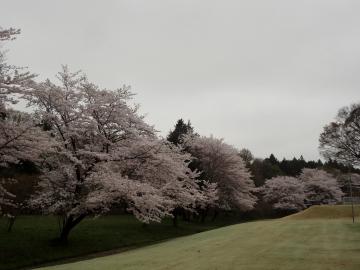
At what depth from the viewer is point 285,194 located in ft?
251

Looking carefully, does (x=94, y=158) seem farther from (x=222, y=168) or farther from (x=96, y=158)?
(x=222, y=168)

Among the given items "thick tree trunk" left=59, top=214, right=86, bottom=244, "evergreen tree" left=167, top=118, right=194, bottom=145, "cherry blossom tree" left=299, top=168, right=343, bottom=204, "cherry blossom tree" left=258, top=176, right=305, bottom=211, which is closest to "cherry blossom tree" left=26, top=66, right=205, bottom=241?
"thick tree trunk" left=59, top=214, right=86, bottom=244

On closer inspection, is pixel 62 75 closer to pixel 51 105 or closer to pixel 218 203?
pixel 51 105

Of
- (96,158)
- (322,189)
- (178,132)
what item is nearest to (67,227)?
(96,158)

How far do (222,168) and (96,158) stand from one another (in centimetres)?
3180

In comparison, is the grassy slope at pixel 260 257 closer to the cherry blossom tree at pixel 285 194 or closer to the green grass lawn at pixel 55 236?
the green grass lawn at pixel 55 236

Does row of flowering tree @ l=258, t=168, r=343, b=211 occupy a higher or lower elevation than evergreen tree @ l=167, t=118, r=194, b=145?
lower

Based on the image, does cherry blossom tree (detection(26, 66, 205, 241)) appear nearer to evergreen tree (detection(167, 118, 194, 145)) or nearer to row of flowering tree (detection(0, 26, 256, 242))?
row of flowering tree (detection(0, 26, 256, 242))

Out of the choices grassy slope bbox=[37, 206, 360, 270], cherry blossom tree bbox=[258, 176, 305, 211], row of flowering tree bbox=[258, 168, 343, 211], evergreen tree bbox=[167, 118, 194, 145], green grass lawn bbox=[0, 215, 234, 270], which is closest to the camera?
grassy slope bbox=[37, 206, 360, 270]

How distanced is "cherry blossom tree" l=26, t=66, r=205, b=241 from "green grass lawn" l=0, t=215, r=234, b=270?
1.60 meters

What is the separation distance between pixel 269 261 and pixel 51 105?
16962mm

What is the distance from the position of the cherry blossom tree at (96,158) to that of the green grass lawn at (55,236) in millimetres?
1599

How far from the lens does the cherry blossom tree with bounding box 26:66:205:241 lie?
24.1 metres

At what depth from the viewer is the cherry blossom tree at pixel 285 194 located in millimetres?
75250
